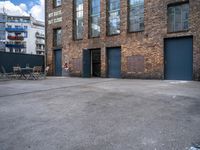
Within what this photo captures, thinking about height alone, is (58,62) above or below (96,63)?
above

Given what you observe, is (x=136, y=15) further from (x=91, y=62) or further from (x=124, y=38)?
(x=91, y=62)

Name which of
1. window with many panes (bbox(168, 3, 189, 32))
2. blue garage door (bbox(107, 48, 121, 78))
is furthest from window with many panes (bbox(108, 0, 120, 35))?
window with many panes (bbox(168, 3, 189, 32))

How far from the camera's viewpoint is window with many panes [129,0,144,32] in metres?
15.7

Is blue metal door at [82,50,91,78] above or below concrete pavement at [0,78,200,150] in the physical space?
above

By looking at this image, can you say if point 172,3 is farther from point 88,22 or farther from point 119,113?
point 119,113

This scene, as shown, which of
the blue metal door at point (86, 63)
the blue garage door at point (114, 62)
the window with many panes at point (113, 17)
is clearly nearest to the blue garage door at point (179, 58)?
the blue garage door at point (114, 62)

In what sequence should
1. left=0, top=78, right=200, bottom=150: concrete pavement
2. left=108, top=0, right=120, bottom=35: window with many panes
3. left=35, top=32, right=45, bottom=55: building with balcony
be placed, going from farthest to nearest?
left=35, top=32, right=45, bottom=55: building with balcony
left=108, top=0, right=120, bottom=35: window with many panes
left=0, top=78, right=200, bottom=150: concrete pavement

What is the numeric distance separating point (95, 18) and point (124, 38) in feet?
12.3

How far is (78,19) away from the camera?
19797 mm

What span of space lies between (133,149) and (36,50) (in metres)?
81.3

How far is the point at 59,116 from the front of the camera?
15.8 feet

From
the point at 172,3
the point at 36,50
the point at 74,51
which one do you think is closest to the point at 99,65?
the point at 74,51

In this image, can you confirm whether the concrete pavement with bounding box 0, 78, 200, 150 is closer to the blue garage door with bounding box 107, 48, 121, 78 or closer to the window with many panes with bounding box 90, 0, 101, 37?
the blue garage door with bounding box 107, 48, 121, 78

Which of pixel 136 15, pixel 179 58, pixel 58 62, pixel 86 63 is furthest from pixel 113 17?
pixel 58 62
